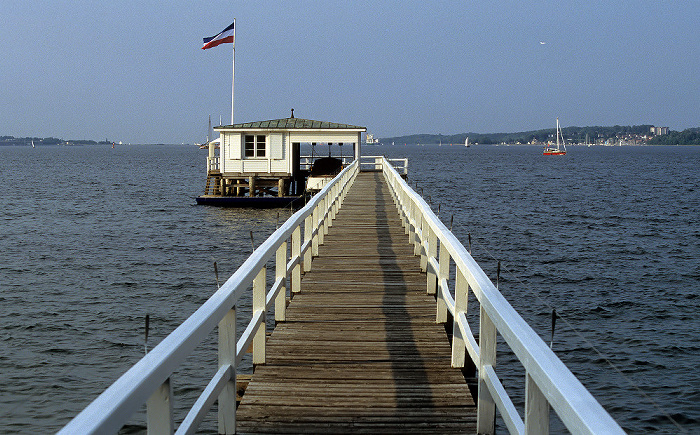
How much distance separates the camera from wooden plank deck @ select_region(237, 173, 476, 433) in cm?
484

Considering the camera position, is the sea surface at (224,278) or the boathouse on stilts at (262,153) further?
the boathouse on stilts at (262,153)

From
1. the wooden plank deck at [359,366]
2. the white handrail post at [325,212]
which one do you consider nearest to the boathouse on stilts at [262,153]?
the white handrail post at [325,212]

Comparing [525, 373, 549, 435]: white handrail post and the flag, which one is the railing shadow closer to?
[525, 373, 549, 435]: white handrail post

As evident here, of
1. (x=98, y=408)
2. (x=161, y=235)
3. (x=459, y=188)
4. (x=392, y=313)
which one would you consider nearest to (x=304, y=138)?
(x=161, y=235)

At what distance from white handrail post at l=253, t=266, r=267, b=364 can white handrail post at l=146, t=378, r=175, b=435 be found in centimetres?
274

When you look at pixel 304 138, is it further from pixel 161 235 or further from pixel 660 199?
pixel 660 199

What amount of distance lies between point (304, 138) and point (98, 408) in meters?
37.4

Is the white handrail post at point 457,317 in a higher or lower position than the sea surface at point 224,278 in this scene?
higher

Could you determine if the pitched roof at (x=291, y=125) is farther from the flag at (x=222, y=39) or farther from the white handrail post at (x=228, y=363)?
the white handrail post at (x=228, y=363)

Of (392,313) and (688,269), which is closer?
(392,313)

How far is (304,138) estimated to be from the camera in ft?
129

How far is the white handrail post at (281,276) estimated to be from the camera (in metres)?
6.96

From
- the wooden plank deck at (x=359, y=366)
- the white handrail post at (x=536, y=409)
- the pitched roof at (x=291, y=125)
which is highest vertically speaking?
the pitched roof at (x=291, y=125)

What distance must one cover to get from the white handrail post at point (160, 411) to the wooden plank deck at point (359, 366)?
5.72 feet
